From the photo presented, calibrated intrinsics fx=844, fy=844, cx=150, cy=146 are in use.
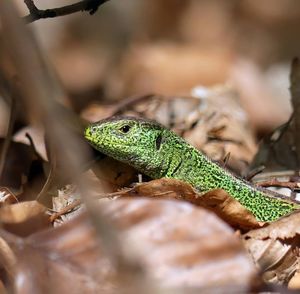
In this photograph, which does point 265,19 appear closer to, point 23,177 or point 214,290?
point 23,177

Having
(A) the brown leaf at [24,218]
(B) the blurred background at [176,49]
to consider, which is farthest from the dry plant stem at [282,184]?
(B) the blurred background at [176,49]

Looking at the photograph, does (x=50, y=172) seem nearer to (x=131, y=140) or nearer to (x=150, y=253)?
(x=131, y=140)

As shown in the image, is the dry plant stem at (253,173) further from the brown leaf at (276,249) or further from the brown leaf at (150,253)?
the brown leaf at (150,253)

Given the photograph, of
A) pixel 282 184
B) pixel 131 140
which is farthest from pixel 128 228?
pixel 282 184

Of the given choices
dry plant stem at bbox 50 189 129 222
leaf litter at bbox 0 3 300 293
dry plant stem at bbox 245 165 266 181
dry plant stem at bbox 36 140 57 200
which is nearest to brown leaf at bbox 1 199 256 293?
leaf litter at bbox 0 3 300 293

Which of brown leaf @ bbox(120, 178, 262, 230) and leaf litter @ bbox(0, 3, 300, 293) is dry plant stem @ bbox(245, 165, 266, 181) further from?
brown leaf @ bbox(120, 178, 262, 230)
